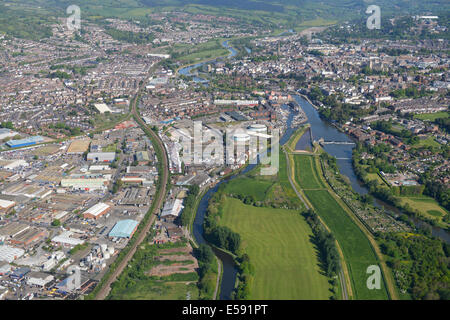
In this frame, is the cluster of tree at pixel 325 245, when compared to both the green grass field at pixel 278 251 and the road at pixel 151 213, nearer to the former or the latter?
the green grass field at pixel 278 251

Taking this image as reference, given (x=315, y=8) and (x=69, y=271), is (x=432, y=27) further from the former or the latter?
(x=69, y=271)

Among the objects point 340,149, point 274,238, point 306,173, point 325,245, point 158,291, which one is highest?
point 340,149

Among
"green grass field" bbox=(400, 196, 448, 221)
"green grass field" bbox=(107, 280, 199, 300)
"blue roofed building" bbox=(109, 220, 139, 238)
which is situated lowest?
"green grass field" bbox=(107, 280, 199, 300)

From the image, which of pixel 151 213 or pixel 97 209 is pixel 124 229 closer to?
pixel 151 213

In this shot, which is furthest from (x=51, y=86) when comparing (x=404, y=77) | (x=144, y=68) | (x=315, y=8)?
(x=315, y=8)

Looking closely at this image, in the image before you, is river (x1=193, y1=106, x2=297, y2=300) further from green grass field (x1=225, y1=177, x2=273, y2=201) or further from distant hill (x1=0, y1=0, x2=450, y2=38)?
distant hill (x1=0, y1=0, x2=450, y2=38)

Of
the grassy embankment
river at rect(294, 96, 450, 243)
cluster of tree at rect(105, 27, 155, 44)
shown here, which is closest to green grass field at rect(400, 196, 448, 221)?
river at rect(294, 96, 450, 243)

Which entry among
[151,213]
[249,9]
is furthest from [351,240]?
[249,9]

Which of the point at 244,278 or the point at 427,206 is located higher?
the point at 427,206
